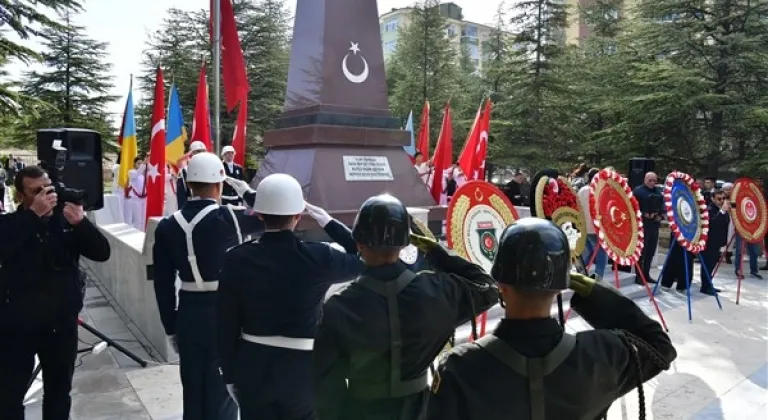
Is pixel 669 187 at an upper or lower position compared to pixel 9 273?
upper

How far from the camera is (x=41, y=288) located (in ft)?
10.7

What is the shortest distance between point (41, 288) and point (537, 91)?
23881mm

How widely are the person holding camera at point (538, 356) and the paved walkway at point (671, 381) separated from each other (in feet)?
11.0

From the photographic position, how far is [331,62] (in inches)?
345

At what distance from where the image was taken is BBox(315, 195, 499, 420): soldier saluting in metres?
2.08

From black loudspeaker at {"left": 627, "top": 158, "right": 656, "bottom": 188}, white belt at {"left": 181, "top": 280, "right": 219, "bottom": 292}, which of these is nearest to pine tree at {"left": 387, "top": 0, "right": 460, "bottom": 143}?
black loudspeaker at {"left": 627, "top": 158, "right": 656, "bottom": 188}

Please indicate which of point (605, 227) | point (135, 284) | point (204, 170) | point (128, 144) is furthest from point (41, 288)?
point (128, 144)

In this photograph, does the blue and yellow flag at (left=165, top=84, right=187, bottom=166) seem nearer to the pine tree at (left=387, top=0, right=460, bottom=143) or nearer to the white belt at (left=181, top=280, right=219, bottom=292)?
the white belt at (left=181, top=280, right=219, bottom=292)

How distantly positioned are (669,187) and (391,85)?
3289cm

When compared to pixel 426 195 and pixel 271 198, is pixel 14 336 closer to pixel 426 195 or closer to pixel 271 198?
pixel 271 198

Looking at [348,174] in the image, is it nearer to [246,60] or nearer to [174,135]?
[174,135]

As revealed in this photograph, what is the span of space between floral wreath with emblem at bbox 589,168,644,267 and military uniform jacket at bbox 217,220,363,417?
13.5 feet

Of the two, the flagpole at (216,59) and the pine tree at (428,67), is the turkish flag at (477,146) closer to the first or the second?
the flagpole at (216,59)

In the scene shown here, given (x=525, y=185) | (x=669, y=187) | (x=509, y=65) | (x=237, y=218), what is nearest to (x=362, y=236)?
(x=237, y=218)
